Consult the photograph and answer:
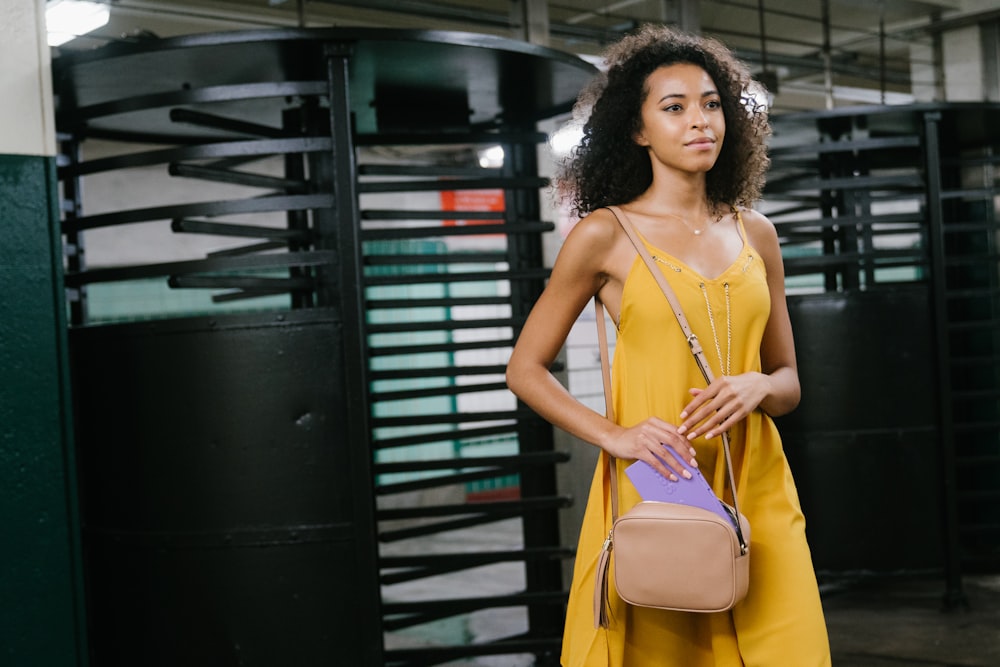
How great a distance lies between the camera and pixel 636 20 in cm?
966

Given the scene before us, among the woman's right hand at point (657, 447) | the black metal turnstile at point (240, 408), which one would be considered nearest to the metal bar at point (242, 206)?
the black metal turnstile at point (240, 408)

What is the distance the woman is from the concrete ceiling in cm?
416

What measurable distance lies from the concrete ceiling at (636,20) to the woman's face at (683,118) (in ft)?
13.8

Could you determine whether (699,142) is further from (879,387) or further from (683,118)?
(879,387)

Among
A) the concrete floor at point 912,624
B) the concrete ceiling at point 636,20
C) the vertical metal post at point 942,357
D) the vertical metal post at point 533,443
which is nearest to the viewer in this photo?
the concrete floor at point 912,624

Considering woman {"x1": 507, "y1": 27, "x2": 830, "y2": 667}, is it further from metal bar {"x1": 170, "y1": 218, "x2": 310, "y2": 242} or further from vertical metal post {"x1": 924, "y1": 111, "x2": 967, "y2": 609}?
vertical metal post {"x1": 924, "y1": 111, "x2": 967, "y2": 609}

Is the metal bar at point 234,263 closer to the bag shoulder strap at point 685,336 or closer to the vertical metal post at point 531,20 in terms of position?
the bag shoulder strap at point 685,336

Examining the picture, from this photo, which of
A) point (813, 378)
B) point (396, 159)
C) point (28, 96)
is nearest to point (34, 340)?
point (28, 96)

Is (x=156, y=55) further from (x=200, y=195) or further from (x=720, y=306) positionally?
(x=200, y=195)

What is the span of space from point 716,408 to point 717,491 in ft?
0.57

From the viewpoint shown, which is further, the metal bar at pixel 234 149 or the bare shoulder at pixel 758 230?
the metal bar at pixel 234 149

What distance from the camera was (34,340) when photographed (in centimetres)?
389

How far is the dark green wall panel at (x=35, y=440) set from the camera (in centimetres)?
383

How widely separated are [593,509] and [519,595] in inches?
125
